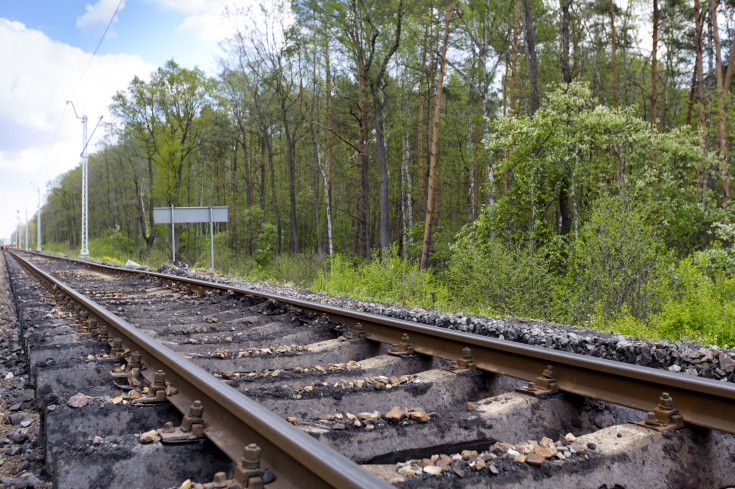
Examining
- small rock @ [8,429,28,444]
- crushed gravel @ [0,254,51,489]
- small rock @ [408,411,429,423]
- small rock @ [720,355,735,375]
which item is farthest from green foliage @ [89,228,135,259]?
small rock @ [720,355,735,375]

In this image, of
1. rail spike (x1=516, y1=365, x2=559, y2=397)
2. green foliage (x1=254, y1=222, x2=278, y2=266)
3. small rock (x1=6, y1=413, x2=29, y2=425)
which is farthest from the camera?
green foliage (x1=254, y1=222, x2=278, y2=266)

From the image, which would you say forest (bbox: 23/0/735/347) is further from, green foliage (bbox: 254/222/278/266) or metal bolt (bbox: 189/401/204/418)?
metal bolt (bbox: 189/401/204/418)

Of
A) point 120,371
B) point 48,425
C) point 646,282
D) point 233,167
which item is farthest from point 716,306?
point 233,167

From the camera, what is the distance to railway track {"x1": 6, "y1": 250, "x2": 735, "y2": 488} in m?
2.19

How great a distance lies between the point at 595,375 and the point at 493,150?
17973mm

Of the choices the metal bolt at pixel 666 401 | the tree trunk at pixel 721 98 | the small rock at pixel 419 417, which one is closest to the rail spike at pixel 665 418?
the metal bolt at pixel 666 401

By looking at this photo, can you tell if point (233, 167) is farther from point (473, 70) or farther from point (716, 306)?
point (716, 306)

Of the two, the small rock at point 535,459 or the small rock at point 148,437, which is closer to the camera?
the small rock at point 535,459

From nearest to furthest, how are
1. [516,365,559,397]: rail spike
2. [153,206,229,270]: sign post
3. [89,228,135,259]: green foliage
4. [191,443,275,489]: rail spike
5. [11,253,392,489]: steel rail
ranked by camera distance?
1. [11,253,392,489]: steel rail
2. [191,443,275,489]: rail spike
3. [516,365,559,397]: rail spike
4. [153,206,229,270]: sign post
5. [89,228,135,259]: green foliage

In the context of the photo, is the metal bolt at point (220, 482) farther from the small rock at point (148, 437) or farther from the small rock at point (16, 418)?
the small rock at point (16, 418)

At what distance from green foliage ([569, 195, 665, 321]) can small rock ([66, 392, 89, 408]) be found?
9.35 meters

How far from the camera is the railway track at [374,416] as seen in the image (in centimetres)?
219

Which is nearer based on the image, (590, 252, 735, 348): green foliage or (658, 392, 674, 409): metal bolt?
(658, 392, 674, 409): metal bolt

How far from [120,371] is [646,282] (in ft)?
33.3
